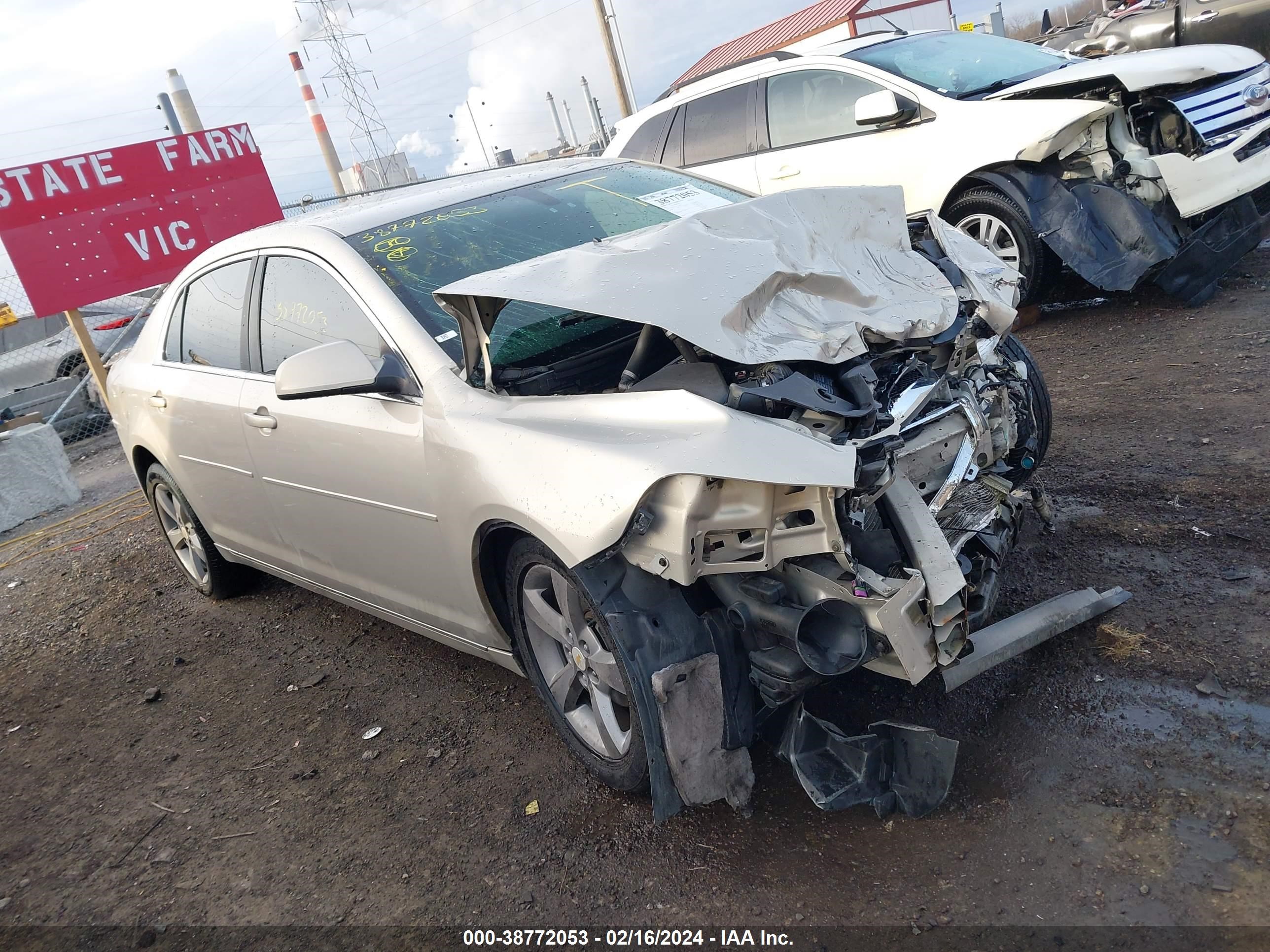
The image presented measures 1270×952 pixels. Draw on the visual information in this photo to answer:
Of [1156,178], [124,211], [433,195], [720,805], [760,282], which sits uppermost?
[124,211]

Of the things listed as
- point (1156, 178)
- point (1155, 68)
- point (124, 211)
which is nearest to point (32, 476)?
point (124, 211)

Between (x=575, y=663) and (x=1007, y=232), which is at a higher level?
(x=1007, y=232)

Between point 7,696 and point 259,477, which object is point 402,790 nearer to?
point 259,477

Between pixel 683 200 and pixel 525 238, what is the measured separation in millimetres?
827

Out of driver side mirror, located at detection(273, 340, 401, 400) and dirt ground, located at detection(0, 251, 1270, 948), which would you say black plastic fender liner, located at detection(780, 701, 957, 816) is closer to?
dirt ground, located at detection(0, 251, 1270, 948)

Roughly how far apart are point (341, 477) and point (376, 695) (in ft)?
3.40

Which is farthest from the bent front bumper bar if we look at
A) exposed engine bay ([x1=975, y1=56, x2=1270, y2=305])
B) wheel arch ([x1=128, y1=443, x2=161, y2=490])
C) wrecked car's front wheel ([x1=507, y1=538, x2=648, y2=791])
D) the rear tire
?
wheel arch ([x1=128, y1=443, x2=161, y2=490])

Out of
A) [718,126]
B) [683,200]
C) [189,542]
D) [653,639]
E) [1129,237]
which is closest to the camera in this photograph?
[653,639]

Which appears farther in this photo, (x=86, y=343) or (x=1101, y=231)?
(x=86, y=343)

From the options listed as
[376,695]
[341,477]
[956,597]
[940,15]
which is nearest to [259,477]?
[341,477]

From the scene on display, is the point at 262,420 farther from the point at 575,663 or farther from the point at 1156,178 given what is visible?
the point at 1156,178

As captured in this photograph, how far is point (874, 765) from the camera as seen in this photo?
2537 mm

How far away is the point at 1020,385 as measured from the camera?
3.33 metres

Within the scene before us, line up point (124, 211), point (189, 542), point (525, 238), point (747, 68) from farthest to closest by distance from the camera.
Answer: point (124, 211), point (747, 68), point (189, 542), point (525, 238)
